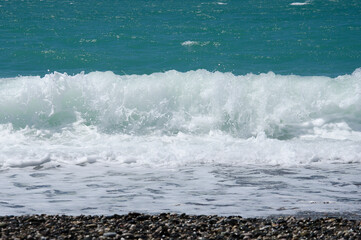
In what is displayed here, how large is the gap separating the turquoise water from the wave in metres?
4.30

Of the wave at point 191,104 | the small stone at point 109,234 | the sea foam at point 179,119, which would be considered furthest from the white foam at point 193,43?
the small stone at point 109,234

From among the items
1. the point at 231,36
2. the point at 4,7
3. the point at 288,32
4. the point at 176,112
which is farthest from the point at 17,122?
the point at 4,7

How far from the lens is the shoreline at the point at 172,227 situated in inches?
261

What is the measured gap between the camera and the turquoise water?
809 inches

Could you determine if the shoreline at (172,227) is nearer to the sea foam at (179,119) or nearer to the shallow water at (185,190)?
the shallow water at (185,190)

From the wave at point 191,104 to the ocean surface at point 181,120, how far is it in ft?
0.12

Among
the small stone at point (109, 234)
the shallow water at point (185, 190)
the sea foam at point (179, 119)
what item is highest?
the sea foam at point (179, 119)

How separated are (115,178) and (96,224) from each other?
9.68 feet

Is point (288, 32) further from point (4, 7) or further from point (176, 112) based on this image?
point (4, 7)

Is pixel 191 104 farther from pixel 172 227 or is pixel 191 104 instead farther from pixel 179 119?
pixel 172 227

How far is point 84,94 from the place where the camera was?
14.7m

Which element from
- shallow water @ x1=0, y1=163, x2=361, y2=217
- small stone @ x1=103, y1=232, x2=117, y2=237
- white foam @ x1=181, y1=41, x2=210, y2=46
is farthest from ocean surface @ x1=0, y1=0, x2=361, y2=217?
small stone @ x1=103, y1=232, x2=117, y2=237

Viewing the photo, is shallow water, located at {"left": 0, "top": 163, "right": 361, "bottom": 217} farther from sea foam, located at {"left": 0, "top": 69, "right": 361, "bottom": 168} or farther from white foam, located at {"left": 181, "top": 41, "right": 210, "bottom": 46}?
white foam, located at {"left": 181, "top": 41, "right": 210, "bottom": 46}

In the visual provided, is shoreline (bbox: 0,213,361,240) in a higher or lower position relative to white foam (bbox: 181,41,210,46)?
lower
